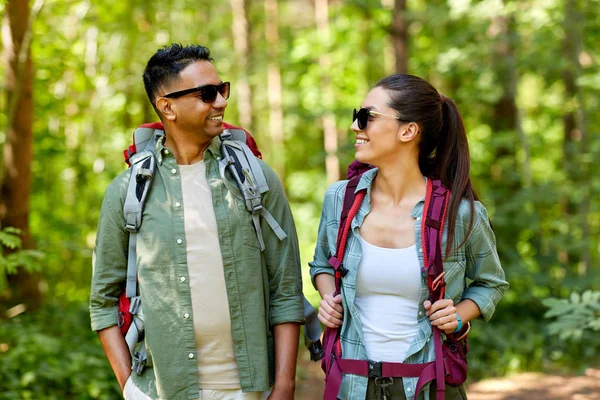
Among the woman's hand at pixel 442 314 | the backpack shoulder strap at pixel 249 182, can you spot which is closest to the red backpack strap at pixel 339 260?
the backpack shoulder strap at pixel 249 182

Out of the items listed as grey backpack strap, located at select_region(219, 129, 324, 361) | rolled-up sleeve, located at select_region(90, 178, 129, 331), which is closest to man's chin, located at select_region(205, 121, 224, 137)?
grey backpack strap, located at select_region(219, 129, 324, 361)

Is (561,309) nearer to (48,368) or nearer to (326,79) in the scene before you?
(48,368)

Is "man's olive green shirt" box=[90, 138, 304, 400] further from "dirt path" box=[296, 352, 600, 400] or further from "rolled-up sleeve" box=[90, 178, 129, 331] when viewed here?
"dirt path" box=[296, 352, 600, 400]

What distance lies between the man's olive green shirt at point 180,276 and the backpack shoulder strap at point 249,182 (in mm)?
30

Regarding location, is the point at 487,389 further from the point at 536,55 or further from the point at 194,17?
the point at 194,17

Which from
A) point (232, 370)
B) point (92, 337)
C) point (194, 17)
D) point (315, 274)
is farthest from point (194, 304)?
point (194, 17)

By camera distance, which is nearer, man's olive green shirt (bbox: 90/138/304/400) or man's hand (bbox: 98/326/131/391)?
man's olive green shirt (bbox: 90/138/304/400)

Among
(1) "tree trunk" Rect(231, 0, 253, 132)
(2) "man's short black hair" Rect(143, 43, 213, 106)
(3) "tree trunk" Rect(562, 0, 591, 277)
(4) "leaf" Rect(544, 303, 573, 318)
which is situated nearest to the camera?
(2) "man's short black hair" Rect(143, 43, 213, 106)

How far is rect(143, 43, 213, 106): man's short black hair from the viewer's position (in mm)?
2805

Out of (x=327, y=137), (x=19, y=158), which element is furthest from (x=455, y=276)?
(x=327, y=137)

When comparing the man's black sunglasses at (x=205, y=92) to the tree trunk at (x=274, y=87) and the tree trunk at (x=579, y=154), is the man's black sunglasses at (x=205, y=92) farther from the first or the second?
the tree trunk at (x=274, y=87)

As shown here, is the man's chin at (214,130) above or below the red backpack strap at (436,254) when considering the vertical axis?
above

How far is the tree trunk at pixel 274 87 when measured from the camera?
16.9 meters

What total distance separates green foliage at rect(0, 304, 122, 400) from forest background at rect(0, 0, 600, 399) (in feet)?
0.06
